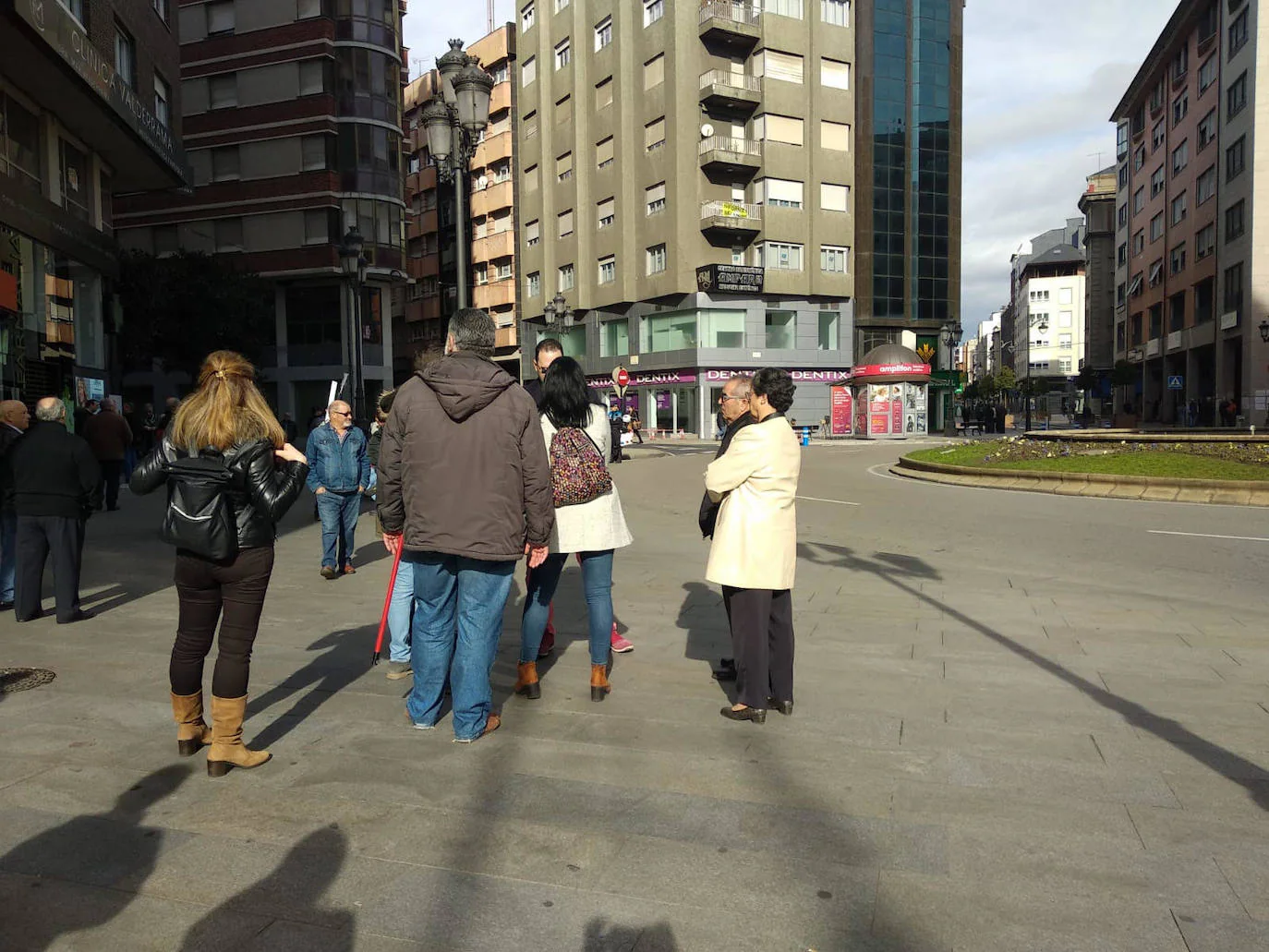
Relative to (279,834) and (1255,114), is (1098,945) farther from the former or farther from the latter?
(1255,114)

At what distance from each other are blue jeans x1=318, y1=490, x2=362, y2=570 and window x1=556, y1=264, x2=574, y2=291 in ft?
148

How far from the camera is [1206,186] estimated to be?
166ft

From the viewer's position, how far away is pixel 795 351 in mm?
48781

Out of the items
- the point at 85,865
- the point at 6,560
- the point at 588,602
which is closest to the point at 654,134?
the point at 6,560

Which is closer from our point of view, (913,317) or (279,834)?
(279,834)

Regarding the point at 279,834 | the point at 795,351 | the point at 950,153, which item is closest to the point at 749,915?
the point at 279,834

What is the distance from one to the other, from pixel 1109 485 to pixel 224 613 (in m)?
15.9

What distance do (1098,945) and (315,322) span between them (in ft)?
146

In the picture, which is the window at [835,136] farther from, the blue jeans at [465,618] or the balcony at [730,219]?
the blue jeans at [465,618]

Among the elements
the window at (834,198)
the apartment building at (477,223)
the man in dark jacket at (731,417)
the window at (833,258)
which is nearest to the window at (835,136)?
the window at (834,198)

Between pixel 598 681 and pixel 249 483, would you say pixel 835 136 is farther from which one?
pixel 249 483

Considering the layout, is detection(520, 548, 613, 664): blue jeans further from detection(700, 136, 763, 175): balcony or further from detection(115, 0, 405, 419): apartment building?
detection(700, 136, 763, 175): balcony

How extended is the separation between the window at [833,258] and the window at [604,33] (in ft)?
48.5

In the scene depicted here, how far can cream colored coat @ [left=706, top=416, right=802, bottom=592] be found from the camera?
4.71m
